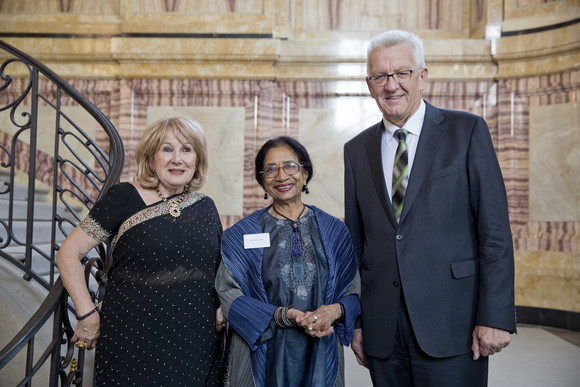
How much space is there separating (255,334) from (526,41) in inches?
201

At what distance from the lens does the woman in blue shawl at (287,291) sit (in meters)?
2.10

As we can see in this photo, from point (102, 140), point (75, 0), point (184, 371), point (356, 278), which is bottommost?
point (184, 371)

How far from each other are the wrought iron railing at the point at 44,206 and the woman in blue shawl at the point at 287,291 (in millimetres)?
691

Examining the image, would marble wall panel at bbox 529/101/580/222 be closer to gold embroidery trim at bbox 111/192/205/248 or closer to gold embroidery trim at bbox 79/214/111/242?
gold embroidery trim at bbox 111/192/205/248

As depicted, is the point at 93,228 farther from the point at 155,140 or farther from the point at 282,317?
the point at 282,317

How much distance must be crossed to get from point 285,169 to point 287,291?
0.52 metres

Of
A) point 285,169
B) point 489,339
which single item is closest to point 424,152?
point 285,169

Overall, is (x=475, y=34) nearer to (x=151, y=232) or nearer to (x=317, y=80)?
(x=317, y=80)

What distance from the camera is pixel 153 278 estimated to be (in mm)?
2072

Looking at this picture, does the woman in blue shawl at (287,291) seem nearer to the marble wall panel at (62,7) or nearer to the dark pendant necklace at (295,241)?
the dark pendant necklace at (295,241)

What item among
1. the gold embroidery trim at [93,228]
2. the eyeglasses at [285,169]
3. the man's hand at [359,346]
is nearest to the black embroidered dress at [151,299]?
the gold embroidery trim at [93,228]

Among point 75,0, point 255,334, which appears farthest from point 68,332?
point 75,0

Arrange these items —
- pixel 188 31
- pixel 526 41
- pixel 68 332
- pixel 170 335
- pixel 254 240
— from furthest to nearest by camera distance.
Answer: pixel 188 31 → pixel 526 41 → pixel 68 332 → pixel 254 240 → pixel 170 335

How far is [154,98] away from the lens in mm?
6293
